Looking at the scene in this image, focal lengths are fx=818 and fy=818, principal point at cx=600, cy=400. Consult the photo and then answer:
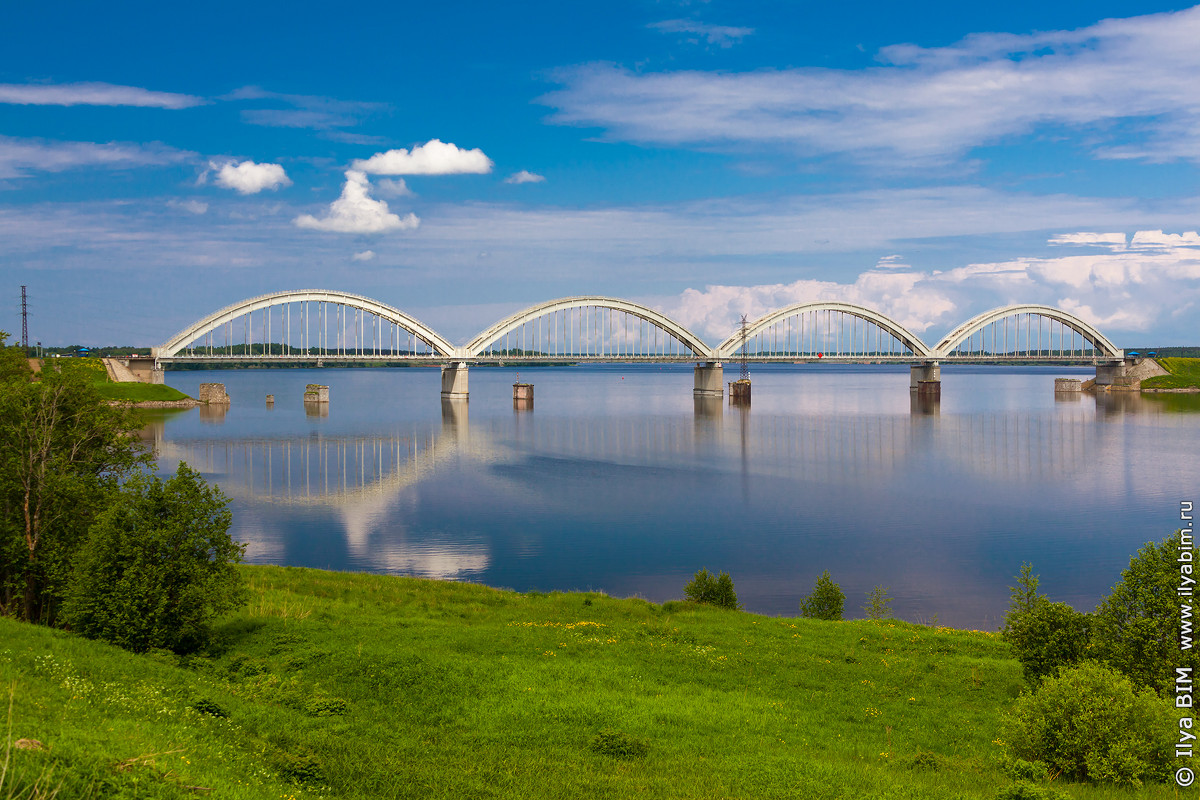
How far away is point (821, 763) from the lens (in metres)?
10.4

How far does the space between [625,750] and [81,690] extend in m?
6.66

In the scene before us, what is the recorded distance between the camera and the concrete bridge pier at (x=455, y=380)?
367ft

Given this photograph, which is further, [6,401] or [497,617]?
[497,617]

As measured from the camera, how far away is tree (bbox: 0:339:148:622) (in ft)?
54.0

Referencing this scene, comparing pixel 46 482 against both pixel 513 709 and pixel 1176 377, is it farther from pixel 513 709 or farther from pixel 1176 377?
pixel 1176 377

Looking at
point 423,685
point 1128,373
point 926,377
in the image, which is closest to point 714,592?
point 423,685

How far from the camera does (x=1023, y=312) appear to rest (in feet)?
456

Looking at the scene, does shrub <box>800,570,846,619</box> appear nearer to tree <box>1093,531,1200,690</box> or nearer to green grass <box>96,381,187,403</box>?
tree <box>1093,531,1200,690</box>

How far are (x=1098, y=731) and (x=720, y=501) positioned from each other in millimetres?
30291

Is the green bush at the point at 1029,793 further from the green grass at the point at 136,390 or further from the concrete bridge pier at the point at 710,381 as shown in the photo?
the concrete bridge pier at the point at 710,381

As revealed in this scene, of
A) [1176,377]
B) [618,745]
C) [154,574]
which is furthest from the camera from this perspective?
[1176,377]

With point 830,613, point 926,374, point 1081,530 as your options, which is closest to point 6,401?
point 830,613

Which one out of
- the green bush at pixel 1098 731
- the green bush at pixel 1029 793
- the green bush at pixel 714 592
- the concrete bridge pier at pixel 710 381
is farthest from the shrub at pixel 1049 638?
the concrete bridge pier at pixel 710 381

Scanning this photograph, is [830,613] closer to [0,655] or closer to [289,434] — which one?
[0,655]
